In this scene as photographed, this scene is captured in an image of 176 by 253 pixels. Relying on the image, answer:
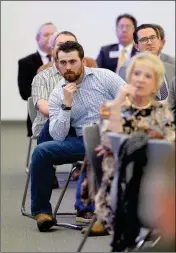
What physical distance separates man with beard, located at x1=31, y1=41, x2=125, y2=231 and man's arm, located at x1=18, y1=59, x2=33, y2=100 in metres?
2.69

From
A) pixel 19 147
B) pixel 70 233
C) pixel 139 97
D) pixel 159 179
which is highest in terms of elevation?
pixel 139 97

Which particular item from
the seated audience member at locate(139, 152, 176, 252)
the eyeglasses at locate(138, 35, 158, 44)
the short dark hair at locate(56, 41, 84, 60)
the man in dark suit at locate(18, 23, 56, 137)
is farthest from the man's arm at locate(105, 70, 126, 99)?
the man in dark suit at locate(18, 23, 56, 137)

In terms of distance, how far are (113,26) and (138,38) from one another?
629 cm

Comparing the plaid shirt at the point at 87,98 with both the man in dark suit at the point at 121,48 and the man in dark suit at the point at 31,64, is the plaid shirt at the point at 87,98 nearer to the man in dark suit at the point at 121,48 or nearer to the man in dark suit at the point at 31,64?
the man in dark suit at the point at 31,64

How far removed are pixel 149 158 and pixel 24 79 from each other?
178 inches

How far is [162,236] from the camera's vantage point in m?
3.95

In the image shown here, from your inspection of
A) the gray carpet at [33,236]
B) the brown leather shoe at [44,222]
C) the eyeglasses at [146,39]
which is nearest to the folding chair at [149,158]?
the gray carpet at [33,236]

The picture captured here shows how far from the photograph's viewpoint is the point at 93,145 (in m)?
4.12

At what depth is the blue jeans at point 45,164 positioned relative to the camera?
525cm

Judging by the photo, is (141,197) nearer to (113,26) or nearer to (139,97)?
(139,97)

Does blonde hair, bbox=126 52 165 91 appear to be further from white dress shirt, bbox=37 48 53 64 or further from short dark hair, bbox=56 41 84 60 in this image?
white dress shirt, bbox=37 48 53 64

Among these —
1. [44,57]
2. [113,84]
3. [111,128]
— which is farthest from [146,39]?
[44,57]

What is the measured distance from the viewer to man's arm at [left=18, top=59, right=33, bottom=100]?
26.9ft

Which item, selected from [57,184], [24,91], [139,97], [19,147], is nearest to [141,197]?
[139,97]
